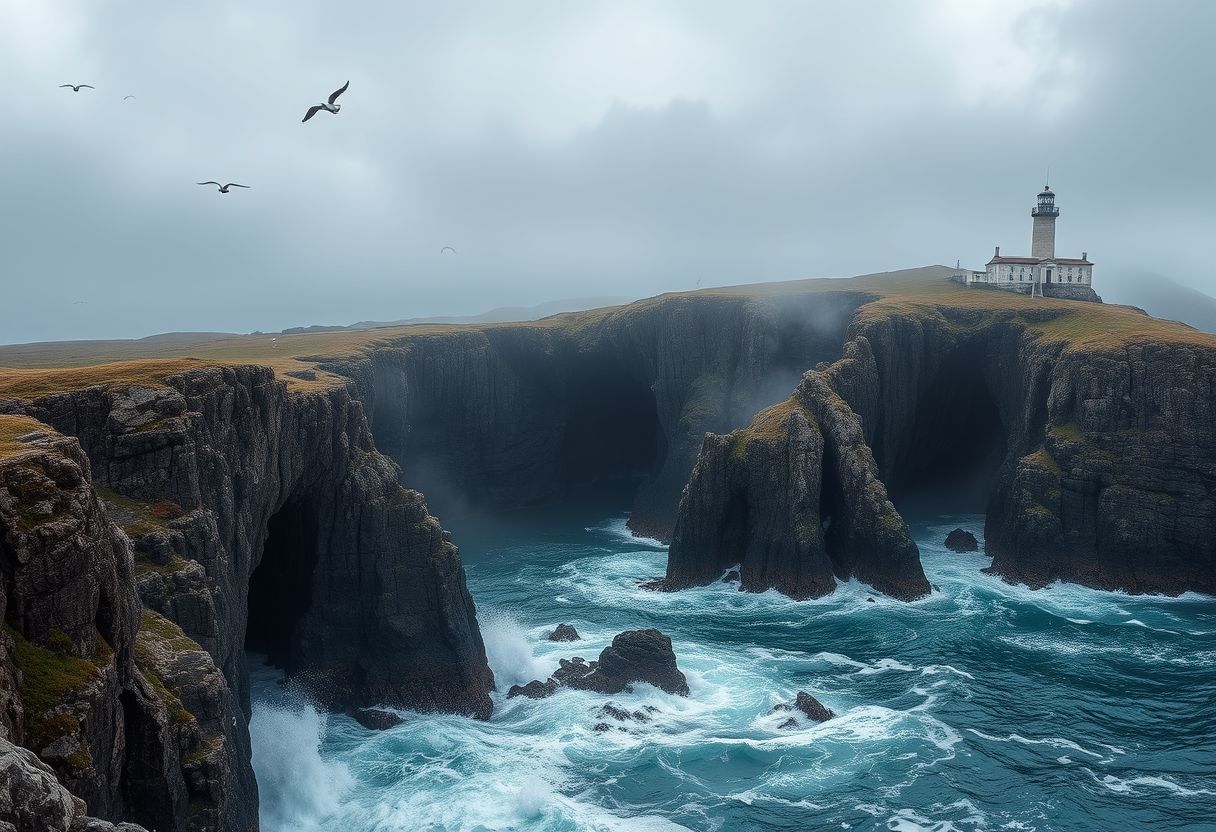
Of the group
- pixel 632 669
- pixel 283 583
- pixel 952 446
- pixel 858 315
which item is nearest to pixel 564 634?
pixel 632 669

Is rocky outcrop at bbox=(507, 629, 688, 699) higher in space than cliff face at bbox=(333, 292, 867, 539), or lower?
lower

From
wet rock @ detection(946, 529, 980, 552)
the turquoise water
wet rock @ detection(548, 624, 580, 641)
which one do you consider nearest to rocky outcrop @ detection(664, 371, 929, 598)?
the turquoise water

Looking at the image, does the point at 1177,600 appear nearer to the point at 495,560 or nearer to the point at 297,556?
the point at 495,560

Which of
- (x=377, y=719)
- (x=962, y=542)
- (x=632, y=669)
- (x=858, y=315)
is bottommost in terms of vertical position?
(x=377, y=719)

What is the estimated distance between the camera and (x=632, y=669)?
187 ft

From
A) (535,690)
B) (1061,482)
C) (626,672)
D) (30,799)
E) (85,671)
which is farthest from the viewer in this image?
(1061,482)

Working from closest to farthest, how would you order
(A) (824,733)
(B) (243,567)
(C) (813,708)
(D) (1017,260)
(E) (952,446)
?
(B) (243,567) < (A) (824,733) < (C) (813,708) < (E) (952,446) < (D) (1017,260)

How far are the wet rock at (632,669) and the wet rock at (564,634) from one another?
21.4 feet

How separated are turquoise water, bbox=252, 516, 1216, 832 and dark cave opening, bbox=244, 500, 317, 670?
12.6 ft

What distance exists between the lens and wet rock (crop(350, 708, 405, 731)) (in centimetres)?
5203

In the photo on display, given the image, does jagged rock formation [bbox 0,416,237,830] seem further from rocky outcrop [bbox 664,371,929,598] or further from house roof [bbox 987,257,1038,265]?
house roof [bbox 987,257,1038,265]

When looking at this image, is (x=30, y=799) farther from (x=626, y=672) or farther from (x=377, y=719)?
(x=626, y=672)

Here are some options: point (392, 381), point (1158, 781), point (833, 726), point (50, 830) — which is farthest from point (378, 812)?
point (392, 381)

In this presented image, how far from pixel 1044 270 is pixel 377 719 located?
308ft
